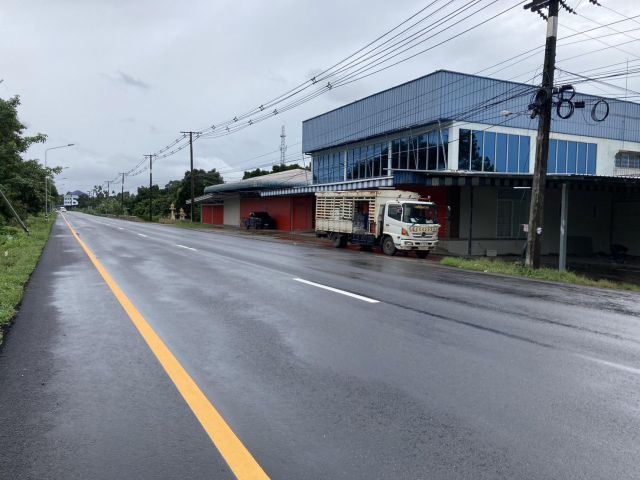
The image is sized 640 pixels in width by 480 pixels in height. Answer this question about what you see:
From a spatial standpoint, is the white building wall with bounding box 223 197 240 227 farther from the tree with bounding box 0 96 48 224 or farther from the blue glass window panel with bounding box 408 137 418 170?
the blue glass window panel with bounding box 408 137 418 170

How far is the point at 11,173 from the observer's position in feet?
103

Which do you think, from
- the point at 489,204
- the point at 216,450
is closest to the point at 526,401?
the point at 216,450

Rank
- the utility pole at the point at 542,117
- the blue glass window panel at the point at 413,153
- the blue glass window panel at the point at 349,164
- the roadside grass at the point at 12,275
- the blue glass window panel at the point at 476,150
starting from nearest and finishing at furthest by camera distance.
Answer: the roadside grass at the point at 12,275
the utility pole at the point at 542,117
the blue glass window panel at the point at 476,150
the blue glass window panel at the point at 413,153
the blue glass window panel at the point at 349,164

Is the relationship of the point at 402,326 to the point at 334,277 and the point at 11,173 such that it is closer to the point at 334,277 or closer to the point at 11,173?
the point at 334,277

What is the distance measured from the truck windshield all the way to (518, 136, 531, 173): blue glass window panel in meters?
12.7

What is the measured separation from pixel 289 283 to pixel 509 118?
24.2 m

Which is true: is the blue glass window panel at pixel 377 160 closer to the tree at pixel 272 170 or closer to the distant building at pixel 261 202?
the distant building at pixel 261 202

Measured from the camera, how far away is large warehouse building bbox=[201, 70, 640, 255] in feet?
92.6

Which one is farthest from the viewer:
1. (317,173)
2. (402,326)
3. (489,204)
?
(317,173)

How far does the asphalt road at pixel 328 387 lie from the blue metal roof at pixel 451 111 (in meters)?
20.4

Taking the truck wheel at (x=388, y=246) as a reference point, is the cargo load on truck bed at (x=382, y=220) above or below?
above

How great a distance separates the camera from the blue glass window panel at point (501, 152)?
31.8 meters

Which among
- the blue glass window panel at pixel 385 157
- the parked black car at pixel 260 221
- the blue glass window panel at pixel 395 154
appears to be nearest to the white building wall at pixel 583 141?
the blue glass window panel at pixel 395 154

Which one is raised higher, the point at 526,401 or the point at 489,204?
the point at 489,204
